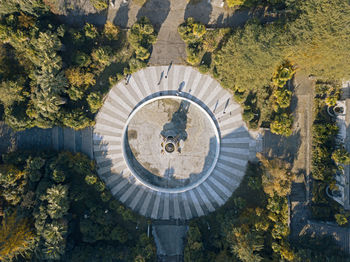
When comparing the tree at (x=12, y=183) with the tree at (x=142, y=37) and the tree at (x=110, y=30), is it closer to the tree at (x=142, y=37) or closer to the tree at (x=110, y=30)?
the tree at (x=110, y=30)

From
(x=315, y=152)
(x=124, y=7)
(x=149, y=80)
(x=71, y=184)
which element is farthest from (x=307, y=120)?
(x=71, y=184)

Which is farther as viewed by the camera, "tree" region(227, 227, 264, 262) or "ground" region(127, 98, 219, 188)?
"ground" region(127, 98, 219, 188)

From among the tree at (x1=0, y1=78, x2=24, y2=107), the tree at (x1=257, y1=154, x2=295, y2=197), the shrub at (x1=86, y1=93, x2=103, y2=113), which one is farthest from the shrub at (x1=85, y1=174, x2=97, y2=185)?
the tree at (x1=257, y1=154, x2=295, y2=197)

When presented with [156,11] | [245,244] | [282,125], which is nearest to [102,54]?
[156,11]

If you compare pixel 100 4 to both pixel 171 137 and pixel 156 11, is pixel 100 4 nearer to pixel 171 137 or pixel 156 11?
pixel 156 11

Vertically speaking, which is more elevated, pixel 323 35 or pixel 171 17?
pixel 171 17

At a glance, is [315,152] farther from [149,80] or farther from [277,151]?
[149,80]

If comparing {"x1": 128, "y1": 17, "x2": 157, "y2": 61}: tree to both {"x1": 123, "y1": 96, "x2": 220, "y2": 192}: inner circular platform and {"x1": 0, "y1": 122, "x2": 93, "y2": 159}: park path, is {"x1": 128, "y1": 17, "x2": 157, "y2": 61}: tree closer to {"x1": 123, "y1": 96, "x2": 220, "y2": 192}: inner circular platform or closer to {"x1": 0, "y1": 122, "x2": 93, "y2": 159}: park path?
{"x1": 123, "y1": 96, "x2": 220, "y2": 192}: inner circular platform

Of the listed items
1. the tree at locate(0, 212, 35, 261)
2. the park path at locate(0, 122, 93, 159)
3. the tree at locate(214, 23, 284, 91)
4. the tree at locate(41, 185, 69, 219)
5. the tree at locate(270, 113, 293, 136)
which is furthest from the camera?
the park path at locate(0, 122, 93, 159)
